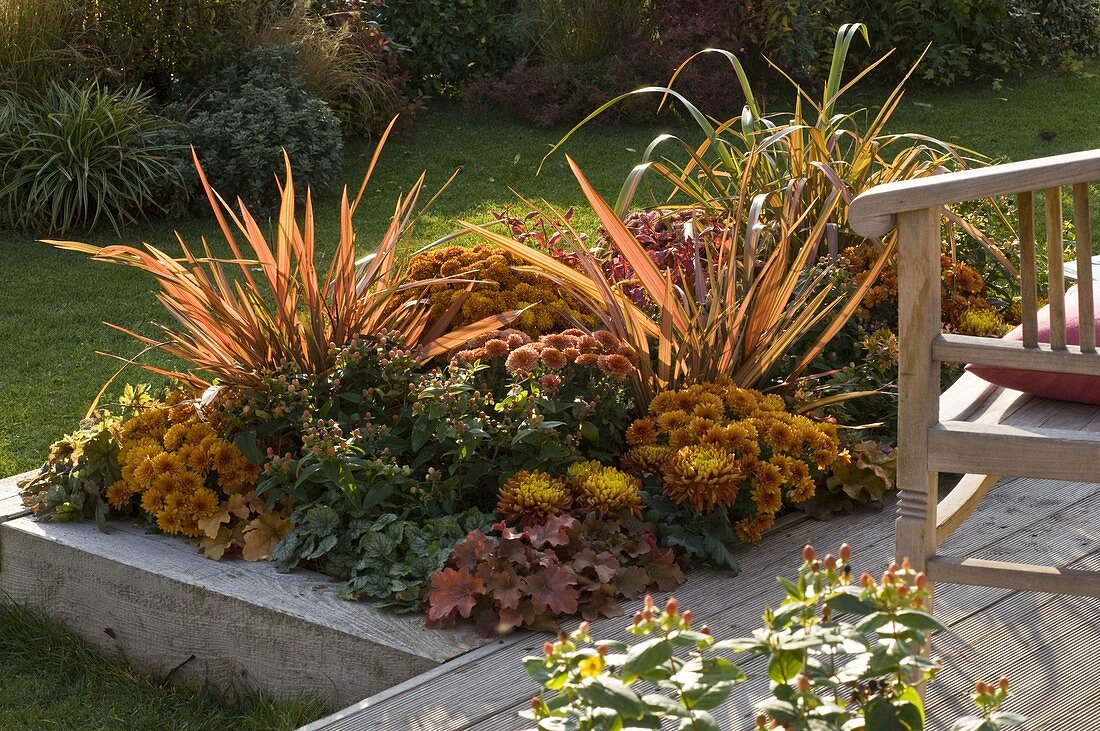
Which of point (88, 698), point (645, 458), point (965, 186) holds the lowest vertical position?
point (88, 698)

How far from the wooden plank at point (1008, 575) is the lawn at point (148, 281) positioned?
3.86ft

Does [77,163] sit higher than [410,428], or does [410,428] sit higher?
[77,163]

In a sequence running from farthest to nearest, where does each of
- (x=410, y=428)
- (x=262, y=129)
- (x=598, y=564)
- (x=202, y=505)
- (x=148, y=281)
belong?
(x=262, y=129) → (x=148, y=281) → (x=410, y=428) → (x=202, y=505) → (x=598, y=564)

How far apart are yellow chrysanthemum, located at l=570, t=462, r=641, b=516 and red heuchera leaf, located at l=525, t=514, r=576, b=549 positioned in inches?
4.0

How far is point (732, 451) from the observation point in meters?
2.50

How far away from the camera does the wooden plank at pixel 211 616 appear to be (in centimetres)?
221

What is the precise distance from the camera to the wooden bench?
5.31ft

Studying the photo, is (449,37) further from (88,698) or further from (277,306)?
(88,698)

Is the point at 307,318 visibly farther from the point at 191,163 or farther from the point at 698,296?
the point at 191,163

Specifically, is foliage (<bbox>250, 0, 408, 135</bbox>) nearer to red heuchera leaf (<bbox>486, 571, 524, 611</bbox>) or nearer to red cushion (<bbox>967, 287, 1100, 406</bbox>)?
red heuchera leaf (<bbox>486, 571, 524, 611</bbox>)

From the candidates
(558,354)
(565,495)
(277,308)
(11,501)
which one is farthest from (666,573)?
(11,501)

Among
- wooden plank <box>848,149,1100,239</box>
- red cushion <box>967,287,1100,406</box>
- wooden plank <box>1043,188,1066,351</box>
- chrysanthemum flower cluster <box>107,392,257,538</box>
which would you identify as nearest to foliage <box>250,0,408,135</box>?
chrysanthemum flower cluster <box>107,392,257,538</box>

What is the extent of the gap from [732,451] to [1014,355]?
868 millimetres

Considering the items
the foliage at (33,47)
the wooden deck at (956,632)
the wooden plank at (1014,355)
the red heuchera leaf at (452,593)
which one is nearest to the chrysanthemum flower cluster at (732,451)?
the wooden deck at (956,632)
